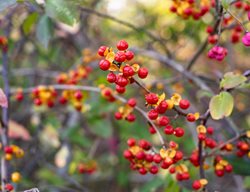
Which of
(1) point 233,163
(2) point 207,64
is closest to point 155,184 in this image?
(1) point 233,163

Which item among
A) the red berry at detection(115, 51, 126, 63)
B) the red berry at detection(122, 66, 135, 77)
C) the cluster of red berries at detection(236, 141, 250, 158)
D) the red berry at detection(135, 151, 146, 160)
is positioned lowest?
the red berry at detection(135, 151, 146, 160)

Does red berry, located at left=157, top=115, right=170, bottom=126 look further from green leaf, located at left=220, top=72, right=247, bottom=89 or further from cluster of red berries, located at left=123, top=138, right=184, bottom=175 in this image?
green leaf, located at left=220, top=72, right=247, bottom=89

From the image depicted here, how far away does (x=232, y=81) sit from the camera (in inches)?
47.9

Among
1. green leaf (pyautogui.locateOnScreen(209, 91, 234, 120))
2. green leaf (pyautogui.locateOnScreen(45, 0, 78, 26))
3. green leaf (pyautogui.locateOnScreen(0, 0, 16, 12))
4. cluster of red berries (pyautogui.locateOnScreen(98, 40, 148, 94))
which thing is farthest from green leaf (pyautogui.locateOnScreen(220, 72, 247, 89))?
green leaf (pyautogui.locateOnScreen(0, 0, 16, 12))

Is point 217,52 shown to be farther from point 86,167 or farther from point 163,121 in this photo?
point 86,167

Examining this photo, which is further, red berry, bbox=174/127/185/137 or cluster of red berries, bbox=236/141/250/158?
cluster of red berries, bbox=236/141/250/158

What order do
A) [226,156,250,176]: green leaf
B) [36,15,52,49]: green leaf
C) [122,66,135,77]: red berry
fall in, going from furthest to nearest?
[36,15,52,49]: green leaf
[226,156,250,176]: green leaf
[122,66,135,77]: red berry

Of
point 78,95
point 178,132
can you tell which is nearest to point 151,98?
point 178,132

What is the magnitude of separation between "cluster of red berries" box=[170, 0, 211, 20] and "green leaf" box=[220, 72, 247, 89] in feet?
1.35

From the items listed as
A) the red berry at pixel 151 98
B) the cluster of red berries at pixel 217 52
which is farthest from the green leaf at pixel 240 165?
the red berry at pixel 151 98

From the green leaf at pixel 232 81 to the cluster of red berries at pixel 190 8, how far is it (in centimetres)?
41

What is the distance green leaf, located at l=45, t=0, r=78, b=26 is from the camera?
1.36 meters

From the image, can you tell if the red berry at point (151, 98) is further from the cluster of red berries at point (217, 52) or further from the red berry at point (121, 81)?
the cluster of red berries at point (217, 52)

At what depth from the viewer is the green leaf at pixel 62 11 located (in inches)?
53.6
